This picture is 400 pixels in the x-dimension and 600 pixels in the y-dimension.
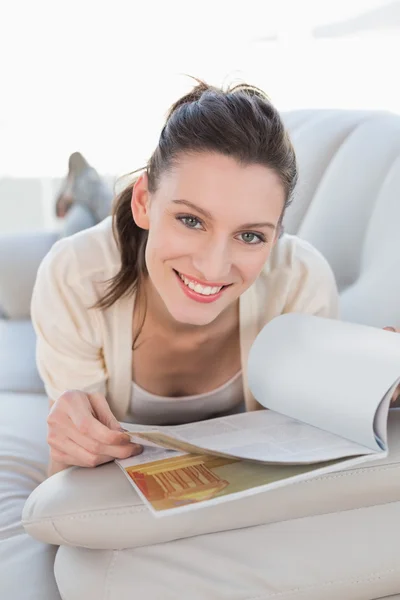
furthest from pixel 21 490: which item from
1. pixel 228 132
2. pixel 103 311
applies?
pixel 228 132

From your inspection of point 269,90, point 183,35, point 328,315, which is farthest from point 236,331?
point 183,35

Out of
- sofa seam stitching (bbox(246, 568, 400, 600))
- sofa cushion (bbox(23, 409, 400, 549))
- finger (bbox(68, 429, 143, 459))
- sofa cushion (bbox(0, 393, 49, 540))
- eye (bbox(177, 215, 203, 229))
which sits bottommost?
sofa cushion (bbox(0, 393, 49, 540))

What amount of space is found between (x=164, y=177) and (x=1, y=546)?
631mm

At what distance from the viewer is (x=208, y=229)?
1.14m

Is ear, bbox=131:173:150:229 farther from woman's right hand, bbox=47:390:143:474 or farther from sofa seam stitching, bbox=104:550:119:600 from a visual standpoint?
sofa seam stitching, bbox=104:550:119:600

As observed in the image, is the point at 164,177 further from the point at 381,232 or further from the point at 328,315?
the point at 381,232

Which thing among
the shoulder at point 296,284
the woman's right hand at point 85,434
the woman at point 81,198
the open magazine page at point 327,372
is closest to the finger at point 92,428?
the woman's right hand at point 85,434

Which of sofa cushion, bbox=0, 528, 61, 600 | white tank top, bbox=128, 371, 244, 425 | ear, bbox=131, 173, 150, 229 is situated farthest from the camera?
white tank top, bbox=128, 371, 244, 425

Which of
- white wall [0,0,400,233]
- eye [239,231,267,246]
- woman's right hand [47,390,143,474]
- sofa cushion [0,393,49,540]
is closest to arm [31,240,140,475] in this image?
sofa cushion [0,393,49,540]

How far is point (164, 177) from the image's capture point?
1.20 meters

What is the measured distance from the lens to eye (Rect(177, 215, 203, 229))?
1150mm

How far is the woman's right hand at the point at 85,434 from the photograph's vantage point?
3.26ft

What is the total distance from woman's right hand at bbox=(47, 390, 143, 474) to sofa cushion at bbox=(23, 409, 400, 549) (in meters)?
0.02

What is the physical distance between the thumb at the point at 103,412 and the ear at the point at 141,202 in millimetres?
352
